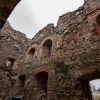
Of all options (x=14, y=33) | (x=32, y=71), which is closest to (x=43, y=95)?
(x=32, y=71)

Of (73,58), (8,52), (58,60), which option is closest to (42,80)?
(58,60)

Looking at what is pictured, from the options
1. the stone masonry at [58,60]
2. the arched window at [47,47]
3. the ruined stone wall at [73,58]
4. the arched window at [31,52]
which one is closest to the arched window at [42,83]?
the stone masonry at [58,60]

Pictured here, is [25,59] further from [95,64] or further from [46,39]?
[95,64]

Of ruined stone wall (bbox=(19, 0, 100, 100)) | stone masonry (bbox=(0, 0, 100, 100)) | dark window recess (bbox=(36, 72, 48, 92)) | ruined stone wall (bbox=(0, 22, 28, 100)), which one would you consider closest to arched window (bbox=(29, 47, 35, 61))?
stone masonry (bbox=(0, 0, 100, 100))

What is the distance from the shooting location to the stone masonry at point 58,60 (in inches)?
293

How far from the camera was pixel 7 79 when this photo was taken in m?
11.9

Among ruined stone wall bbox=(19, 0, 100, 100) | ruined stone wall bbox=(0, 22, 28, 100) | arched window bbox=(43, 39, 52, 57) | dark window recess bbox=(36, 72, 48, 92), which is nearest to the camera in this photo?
ruined stone wall bbox=(19, 0, 100, 100)

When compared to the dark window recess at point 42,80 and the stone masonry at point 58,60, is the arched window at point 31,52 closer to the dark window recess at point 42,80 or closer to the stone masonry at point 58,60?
the stone masonry at point 58,60

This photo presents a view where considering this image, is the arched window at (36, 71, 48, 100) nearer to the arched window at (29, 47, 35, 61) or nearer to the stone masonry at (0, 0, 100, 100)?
the stone masonry at (0, 0, 100, 100)

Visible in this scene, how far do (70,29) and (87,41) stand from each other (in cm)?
153

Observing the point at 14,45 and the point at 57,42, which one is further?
the point at 14,45

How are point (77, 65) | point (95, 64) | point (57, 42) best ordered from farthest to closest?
point (57, 42) < point (77, 65) < point (95, 64)

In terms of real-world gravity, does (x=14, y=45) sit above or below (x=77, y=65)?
above

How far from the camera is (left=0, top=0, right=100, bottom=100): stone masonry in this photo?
7.45 m
